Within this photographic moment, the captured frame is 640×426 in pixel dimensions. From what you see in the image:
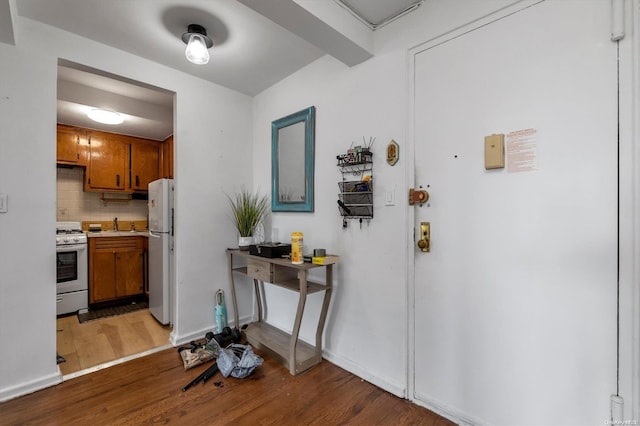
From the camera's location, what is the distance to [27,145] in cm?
180

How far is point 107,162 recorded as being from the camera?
3.70m

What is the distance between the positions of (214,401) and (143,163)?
347 cm

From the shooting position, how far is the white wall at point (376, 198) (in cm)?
174

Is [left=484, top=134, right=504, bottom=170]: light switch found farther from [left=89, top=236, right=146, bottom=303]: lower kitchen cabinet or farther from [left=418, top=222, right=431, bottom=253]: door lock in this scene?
[left=89, top=236, right=146, bottom=303]: lower kitchen cabinet

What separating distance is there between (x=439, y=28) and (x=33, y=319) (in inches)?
121

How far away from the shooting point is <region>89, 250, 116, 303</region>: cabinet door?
3350 millimetres

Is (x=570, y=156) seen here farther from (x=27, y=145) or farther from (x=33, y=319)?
(x=33, y=319)

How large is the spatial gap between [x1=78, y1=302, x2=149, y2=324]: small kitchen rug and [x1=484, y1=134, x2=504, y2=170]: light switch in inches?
151

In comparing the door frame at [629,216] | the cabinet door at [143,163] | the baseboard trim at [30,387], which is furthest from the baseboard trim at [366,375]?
the cabinet door at [143,163]

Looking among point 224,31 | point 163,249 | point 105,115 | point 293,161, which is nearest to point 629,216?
point 293,161

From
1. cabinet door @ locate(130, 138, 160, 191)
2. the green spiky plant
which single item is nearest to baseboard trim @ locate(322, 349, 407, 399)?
the green spiky plant

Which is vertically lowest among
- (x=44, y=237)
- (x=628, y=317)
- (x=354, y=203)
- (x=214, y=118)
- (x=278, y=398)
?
(x=278, y=398)

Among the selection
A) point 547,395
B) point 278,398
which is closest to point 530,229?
point 547,395

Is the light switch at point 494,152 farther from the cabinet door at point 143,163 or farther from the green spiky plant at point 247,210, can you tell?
the cabinet door at point 143,163
